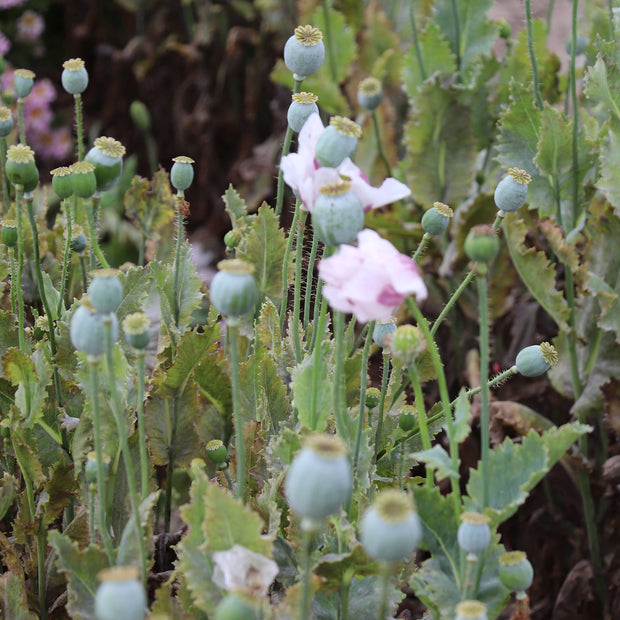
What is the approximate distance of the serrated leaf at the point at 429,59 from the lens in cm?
144

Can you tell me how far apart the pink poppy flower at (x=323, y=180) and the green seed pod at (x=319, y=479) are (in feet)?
0.76

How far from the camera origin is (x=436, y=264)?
1483 mm

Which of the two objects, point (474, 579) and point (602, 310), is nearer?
point (474, 579)

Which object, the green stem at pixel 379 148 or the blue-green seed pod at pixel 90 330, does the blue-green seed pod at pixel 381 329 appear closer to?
the blue-green seed pod at pixel 90 330

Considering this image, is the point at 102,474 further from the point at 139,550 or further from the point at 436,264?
the point at 436,264

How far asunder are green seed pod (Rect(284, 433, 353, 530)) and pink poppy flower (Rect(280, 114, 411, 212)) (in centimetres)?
23

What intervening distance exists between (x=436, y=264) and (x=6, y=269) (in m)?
0.78

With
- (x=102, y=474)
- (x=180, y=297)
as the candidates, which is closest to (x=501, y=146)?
(x=180, y=297)

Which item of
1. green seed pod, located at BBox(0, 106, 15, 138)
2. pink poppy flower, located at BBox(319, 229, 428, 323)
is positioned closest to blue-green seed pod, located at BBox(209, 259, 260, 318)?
pink poppy flower, located at BBox(319, 229, 428, 323)

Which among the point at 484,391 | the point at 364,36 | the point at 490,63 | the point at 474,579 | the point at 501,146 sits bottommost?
the point at 474,579

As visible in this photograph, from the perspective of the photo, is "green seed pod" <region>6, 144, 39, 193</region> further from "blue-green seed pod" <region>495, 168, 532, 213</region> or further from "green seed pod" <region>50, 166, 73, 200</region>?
"blue-green seed pod" <region>495, 168, 532, 213</region>

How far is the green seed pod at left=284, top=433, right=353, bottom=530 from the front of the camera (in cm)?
45

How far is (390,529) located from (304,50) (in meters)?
0.46

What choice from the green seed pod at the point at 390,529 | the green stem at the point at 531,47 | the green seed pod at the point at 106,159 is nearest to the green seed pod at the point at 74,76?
the green seed pod at the point at 106,159
